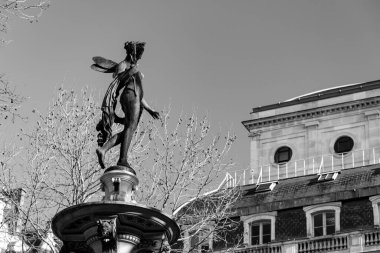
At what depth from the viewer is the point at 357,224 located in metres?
36.0

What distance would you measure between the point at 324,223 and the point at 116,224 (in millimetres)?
25748

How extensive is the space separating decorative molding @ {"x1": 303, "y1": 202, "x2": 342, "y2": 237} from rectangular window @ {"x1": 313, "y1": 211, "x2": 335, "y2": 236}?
231 millimetres

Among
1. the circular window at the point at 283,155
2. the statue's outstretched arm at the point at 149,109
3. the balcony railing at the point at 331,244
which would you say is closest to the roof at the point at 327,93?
the circular window at the point at 283,155

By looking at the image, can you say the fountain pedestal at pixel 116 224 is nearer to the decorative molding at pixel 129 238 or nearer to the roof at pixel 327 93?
the decorative molding at pixel 129 238

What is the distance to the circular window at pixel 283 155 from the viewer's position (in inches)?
1901

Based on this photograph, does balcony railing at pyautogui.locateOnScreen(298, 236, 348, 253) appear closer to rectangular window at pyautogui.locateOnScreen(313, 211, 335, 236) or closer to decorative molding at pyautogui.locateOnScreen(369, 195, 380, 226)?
rectangular window at pyautogui.locateOnScreen(313, 211, 335, 236)

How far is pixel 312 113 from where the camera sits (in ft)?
157

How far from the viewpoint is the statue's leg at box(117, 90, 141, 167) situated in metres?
13.4

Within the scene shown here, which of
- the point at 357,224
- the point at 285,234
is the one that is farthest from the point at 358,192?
the point at 285,234

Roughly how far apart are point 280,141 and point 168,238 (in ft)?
119

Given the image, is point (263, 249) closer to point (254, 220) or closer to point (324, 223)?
point (254, 220)

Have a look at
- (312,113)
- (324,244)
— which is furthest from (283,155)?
(324,244)

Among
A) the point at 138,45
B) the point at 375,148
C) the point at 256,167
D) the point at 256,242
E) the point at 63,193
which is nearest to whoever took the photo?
the point at 138,45

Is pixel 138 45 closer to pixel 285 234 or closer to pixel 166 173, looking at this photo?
pixel 166 173
